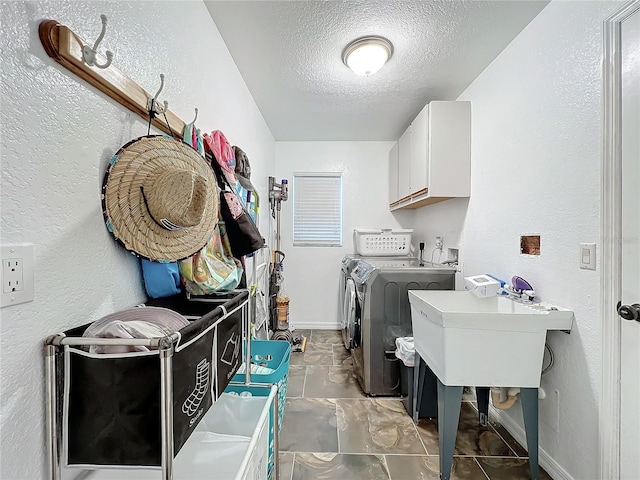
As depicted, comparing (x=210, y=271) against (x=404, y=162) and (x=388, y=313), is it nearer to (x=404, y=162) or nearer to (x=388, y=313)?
(x=388, y=313)

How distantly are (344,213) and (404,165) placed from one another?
3.38 feet

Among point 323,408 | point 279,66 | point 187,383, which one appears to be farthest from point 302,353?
point 279,66

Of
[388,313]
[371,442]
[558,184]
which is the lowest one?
[371,442]

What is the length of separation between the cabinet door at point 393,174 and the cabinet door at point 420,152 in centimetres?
64

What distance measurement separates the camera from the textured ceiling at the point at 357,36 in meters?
1.58

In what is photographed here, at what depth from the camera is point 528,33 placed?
1.71 metres

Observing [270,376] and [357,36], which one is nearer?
[270,376]

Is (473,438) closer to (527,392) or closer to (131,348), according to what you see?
(527,392)

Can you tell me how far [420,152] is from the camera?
2.58m

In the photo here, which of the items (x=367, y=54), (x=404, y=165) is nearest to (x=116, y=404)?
(x=367, y=54)

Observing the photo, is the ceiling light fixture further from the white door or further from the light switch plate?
the light switch plate

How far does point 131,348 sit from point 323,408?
1.77 m

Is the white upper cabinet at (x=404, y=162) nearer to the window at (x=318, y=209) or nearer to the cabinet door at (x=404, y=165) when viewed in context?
the cabinet door at (x=404, y=165)

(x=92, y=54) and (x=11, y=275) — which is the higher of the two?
(x=92, y=54)
